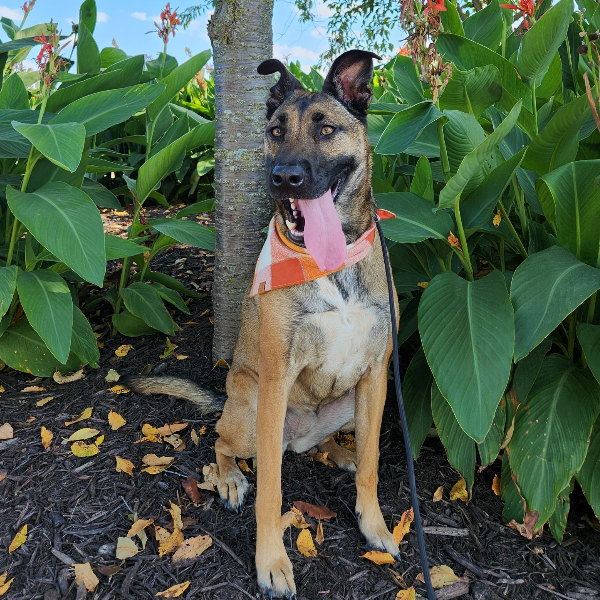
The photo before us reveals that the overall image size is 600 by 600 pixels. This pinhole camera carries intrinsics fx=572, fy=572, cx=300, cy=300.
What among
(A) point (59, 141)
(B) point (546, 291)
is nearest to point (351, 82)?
(B) point (546, 291)

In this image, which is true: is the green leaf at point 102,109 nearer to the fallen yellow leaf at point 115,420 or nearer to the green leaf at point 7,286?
the green leaf at point 7,286

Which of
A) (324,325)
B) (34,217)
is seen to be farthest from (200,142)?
(324,325)

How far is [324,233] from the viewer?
8.20ft

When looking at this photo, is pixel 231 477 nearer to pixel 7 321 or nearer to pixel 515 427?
pixel 515 427

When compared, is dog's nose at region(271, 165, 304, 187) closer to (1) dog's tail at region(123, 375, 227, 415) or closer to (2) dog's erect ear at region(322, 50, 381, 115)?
(2) dog's erect ear at region(322, 50, 381, 115)

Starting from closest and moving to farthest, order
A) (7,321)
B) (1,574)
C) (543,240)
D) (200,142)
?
(1,574), (543,240), (7,321), (200,142)

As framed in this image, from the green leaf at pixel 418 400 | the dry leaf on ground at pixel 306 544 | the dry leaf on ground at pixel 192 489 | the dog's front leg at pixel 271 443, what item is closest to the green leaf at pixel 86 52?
the dog's front leg at pixel 271 443

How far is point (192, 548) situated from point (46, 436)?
1.31m

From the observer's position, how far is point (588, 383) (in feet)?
9.32

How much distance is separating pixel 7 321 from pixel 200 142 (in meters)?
1.88

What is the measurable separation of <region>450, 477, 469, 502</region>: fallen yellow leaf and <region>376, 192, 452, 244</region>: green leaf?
4.45 ft

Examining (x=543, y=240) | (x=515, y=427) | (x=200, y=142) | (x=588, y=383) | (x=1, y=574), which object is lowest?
(x=1, y=574)

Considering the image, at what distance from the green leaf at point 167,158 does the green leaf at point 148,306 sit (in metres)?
0.68

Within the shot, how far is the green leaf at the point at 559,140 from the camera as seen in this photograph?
260 cm
